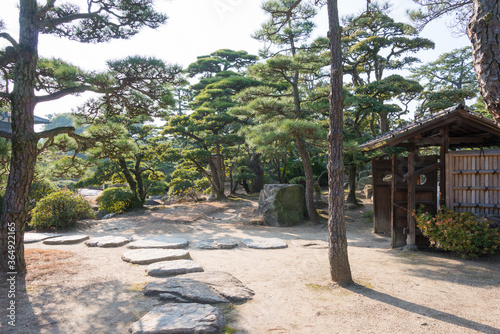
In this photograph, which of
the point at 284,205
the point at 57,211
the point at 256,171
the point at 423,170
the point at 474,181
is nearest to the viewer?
the point at 474,181

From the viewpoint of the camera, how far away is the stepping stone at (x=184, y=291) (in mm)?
3254

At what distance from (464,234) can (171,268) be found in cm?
465

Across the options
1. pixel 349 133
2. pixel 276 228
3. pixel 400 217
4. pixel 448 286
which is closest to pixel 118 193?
pixel 276 228

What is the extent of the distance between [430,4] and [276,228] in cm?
658

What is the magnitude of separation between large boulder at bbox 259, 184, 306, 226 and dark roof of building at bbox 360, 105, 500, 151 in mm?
3953

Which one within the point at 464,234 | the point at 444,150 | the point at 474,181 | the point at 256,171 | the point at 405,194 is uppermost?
the point at 444,150

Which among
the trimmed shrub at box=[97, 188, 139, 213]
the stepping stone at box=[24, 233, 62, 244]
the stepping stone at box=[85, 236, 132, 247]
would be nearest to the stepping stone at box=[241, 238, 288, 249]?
the stepping stone at box=[85, 236, 132, 247]

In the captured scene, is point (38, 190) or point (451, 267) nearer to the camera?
point (451, 267)

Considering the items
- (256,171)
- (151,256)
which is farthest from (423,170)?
(256,171)

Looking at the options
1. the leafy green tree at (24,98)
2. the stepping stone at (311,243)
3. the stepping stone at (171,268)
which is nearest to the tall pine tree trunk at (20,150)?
the leafy green tree at (24,98)

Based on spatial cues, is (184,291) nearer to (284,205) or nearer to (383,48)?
(284,205)

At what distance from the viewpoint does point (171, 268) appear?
170 inches

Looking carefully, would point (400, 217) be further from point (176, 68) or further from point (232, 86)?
point (232, 86)

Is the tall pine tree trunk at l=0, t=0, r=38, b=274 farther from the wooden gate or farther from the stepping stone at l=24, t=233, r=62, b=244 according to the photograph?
the wooden gate
